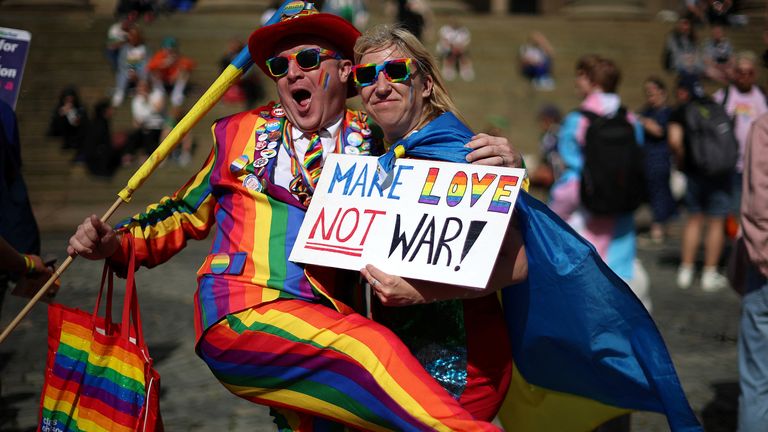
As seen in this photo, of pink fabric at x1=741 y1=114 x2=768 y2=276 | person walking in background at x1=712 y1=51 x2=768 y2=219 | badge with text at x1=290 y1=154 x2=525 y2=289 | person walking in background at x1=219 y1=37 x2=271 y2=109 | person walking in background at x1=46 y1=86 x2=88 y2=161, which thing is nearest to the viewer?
badge with text at x1=290 y1=154 x2=525 y2=289

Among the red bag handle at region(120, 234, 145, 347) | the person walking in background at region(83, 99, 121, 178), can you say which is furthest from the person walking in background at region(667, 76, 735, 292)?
the person walking in background at region(83, 99, 121, 178)

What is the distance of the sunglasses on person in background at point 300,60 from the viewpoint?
135 inches

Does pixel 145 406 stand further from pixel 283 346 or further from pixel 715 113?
pixel 715 113

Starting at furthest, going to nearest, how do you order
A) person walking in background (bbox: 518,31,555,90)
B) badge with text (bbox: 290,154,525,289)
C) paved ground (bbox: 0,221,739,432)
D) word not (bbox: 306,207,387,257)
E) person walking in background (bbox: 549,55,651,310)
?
1. person walking in background (bbox: 518,31,555,90)
2. person walking in background (bbox: 549,55,651,310)
3. paved ground (bbox: 0,221,739,432)
4. word not (bbox: 306,207,387,257)
5. badge with text (bbox: 290,154,525,289)

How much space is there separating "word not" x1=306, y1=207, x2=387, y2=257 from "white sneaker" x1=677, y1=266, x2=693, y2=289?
6.92 m

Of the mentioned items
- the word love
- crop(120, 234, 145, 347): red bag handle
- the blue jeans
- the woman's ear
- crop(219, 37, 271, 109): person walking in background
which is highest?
the woman's ear

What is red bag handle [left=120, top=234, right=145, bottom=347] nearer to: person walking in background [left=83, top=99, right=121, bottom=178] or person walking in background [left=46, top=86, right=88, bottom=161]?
person walking in background [left=83, top=99, right=121, bottom=178]

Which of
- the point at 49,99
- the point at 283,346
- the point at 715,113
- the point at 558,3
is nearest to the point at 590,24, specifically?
the point at 558,3

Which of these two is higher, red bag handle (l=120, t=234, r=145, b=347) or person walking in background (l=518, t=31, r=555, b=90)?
red bag handle (l=120, t=234, r=145, b=347)

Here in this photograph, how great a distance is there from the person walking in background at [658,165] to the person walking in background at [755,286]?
7.04m

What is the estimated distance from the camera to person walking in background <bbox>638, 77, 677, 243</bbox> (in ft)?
37.6

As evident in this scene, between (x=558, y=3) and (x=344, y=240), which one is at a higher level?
(x=344, y=240)

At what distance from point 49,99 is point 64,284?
29.9 ft

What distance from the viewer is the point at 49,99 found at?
1670cm
